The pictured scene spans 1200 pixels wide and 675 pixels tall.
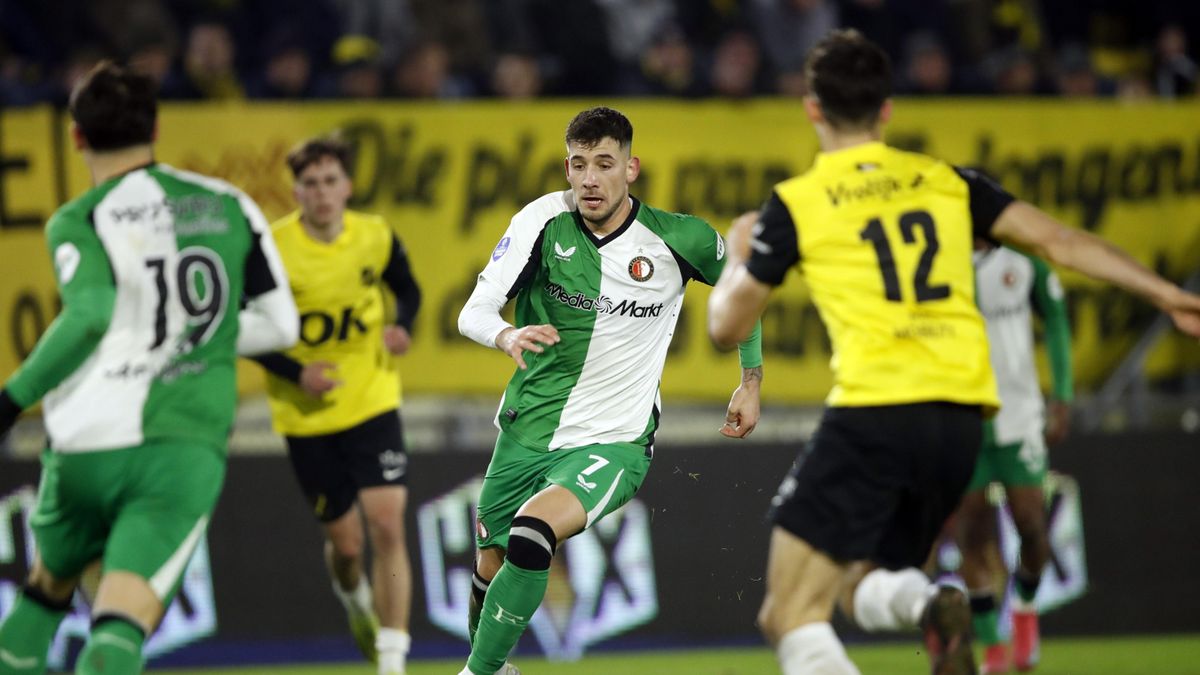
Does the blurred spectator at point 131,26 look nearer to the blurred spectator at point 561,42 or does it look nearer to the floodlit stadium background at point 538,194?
the floodlit stadium background at point 538,194

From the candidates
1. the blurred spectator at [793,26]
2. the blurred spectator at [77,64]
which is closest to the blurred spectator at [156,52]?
the blurred spectator at [77,64]

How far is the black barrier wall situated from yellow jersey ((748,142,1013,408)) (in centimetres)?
510

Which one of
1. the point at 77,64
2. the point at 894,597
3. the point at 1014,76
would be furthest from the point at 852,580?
the point at 1014,76

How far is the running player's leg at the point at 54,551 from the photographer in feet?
17.4

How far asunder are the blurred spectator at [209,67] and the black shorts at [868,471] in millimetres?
7657

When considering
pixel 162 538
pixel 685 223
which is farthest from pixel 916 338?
pixel 162 538

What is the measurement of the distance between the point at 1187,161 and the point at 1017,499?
3.88 m

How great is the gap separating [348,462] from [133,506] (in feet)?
12.5

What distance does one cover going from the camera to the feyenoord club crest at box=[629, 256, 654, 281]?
7.08 metres

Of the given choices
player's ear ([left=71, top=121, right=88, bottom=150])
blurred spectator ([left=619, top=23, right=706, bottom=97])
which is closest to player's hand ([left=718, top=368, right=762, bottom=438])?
player's ear ([left=71, top=121, right=88, bottom=150])

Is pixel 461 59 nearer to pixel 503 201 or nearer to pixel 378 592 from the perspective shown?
pixel 503 201

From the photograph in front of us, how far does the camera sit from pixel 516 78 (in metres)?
12.3

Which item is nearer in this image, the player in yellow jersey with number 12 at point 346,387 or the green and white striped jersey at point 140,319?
the green and white striped jersey at point 140,319

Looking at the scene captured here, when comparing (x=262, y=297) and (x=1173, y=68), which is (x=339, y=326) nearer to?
(x=262, y=297)
